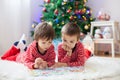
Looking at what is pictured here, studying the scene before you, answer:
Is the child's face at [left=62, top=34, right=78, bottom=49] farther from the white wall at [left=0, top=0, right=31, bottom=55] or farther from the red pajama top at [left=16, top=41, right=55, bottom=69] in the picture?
the white wall at [left=0, top=0, right=31, bottom=55]

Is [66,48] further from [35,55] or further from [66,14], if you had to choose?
[66,14]

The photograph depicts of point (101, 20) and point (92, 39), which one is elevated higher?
point (101, 20)

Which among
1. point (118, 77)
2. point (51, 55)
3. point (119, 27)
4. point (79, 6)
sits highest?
point (79, 6)

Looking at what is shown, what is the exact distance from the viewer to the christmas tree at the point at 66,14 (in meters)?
2.88

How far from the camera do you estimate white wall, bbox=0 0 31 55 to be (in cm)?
257

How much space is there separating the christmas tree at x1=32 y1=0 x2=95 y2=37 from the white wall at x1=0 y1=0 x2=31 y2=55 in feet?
0.98

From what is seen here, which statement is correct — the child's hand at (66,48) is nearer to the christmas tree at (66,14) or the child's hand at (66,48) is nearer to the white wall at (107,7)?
the christmas tree at (66,14)

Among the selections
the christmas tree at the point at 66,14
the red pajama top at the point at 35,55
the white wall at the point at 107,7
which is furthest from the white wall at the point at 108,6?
the red pajama top at the point at 35,55

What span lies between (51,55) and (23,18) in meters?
1.70

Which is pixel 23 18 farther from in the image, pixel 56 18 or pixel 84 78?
pixel 84 78

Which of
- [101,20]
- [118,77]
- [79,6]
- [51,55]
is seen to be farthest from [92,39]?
[118,77]

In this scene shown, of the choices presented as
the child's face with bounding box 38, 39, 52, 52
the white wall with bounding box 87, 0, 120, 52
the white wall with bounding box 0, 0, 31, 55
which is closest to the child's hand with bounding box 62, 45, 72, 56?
the child's face with bounding box 38, 39, 52, 52

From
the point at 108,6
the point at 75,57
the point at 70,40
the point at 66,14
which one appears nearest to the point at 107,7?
the point at 108,6

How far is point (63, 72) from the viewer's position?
1104mm
